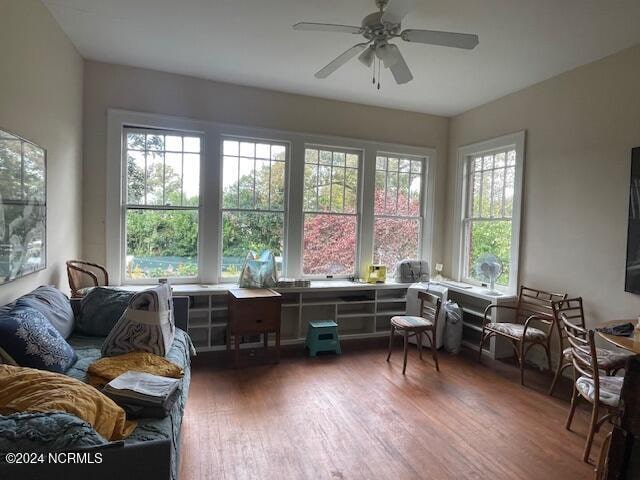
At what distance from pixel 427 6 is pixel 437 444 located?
2.77 m

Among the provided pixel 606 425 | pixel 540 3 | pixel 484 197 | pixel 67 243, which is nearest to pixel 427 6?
pixel 540 3

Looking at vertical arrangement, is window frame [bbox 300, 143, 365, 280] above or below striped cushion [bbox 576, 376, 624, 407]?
above

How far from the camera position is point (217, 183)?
3824 mm

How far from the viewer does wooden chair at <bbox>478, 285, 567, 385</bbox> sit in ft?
10.6

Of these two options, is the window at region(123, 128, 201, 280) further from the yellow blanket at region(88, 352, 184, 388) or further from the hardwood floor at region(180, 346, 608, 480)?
the yellow blanket at region(88, 352, 184, 388)

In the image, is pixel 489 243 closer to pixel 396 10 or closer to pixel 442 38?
pixel 442 38

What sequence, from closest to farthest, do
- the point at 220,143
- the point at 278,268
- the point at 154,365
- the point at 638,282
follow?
the point at 154,365 → the point at 638,282 → the point at 220,143 → the point at 278,268

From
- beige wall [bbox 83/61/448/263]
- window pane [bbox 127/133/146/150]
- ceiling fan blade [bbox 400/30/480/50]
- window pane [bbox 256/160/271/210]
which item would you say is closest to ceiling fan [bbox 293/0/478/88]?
ceiling fan blade [bbox 400/30/480/50]

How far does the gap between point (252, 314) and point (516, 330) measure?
2420mm

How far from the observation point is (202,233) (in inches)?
150

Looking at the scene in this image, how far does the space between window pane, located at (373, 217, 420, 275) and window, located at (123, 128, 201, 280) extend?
7.09 feet

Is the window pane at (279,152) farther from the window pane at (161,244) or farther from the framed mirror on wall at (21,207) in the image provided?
the framed mirror on wall at (21,207)

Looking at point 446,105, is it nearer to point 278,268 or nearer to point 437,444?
point 278,268

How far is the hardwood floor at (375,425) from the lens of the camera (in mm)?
2041
